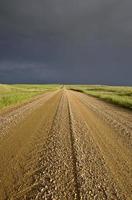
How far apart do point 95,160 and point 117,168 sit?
73 centimetres

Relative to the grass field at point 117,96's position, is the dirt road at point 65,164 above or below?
above

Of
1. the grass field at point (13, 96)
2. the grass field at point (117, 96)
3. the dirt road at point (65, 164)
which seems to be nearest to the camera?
the dirt road at point (65, 164)

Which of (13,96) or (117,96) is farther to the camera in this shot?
(117,96)

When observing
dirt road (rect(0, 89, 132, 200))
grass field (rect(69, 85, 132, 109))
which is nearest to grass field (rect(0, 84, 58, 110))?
dirt road (rect(0, 89, 132, 200))

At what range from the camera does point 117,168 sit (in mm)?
5992

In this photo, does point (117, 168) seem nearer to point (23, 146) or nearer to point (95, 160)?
point (95, 160)

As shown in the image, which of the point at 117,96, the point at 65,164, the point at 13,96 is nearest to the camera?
the point at 65,164

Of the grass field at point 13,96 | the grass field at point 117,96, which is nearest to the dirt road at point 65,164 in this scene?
the grass field at point 13,96

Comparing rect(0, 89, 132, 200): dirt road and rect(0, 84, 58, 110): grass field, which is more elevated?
rect(0, 89, 132, 200): dirt road

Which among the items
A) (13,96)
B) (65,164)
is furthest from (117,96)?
(65,164)

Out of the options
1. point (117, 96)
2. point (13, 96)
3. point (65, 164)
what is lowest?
point (117, 96)

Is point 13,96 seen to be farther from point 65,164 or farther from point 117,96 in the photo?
point 65,164

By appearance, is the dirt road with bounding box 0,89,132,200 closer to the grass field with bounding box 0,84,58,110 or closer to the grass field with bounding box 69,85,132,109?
the grass field with bounding box 0,84,58,110

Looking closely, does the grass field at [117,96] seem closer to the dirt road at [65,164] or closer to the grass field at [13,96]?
the grass field at [13,96]
